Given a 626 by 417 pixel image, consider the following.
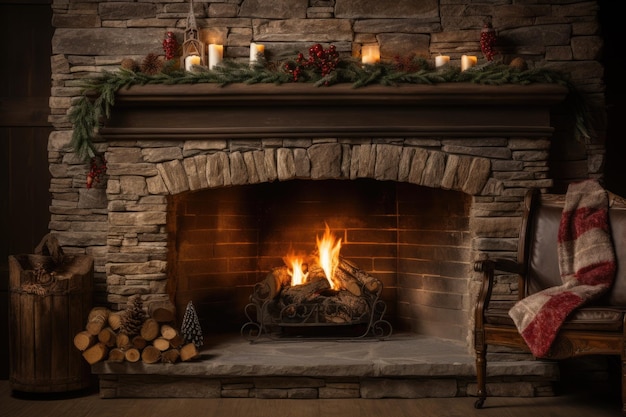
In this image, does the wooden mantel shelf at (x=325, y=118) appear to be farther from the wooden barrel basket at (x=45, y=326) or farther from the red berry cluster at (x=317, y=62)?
the wooden barrel basket at (x=45, y=326)

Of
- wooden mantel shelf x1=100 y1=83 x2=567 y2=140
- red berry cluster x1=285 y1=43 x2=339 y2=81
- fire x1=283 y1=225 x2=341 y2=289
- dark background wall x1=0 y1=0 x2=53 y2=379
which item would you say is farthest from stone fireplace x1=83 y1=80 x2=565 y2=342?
fire x1=283 y1=225 x2=341 y2=289

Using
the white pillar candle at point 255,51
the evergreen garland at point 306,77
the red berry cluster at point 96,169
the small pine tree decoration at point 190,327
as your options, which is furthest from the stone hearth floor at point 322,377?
the white pillar candle at point 255,51

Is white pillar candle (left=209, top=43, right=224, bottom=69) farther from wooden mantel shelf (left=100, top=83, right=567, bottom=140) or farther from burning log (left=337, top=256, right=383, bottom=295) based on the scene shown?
burning log (left=337, top=256, right=383, bottom=295)

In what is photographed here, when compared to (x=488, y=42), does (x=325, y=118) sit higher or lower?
lower

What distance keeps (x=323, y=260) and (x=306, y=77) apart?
1259 mm

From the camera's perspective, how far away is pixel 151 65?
4121mm

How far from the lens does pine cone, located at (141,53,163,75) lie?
4.12 m

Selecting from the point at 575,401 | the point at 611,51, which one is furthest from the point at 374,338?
the point at 611,51

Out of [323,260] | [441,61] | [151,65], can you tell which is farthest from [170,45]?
[323,260]

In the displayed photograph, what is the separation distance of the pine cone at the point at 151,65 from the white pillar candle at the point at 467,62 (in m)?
1.68

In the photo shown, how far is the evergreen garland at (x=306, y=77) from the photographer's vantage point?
4008 millimetres

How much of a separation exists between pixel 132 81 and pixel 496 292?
7.51 ft

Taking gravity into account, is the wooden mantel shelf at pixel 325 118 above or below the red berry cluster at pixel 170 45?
below

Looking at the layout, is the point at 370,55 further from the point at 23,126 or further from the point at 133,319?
the point at 23,126
